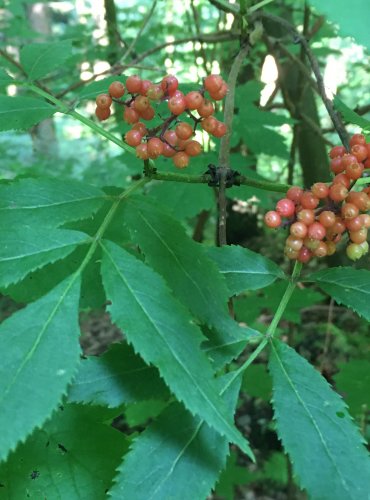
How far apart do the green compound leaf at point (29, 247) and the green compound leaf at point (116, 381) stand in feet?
0.69

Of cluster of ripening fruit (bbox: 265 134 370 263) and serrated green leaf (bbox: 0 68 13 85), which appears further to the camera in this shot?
serrated green leaf (bbox: 0 68 13 85)

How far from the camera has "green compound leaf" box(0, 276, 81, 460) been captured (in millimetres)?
721

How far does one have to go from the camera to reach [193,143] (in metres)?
1.21

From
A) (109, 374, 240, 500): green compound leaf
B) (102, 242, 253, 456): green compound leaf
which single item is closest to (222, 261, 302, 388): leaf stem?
(109, 374, 240, 500): green compound leaf

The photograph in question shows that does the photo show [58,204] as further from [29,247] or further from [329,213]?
[329,213]

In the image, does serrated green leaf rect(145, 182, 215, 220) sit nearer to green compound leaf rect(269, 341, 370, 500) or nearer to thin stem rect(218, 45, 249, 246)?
thin stem rect(218, 45, 249, 246)

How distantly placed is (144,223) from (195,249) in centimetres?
13

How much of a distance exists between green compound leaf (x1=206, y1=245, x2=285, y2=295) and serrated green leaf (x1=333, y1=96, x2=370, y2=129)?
Answer: 14.9 inches

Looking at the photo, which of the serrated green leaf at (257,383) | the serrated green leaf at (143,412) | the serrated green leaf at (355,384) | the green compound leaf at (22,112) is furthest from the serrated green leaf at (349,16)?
the serrated green leaf at (143,412)

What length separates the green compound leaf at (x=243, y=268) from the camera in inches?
47.1

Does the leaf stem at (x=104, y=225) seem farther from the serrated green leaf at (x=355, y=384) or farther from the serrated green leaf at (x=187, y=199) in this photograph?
the serrated green leaf at (x=187, y=199)

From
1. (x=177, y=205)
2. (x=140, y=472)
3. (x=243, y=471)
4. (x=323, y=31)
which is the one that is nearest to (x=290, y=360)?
(x=140, y=472)

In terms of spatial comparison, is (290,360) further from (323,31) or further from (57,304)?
(323,31)

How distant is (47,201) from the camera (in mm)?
1101
